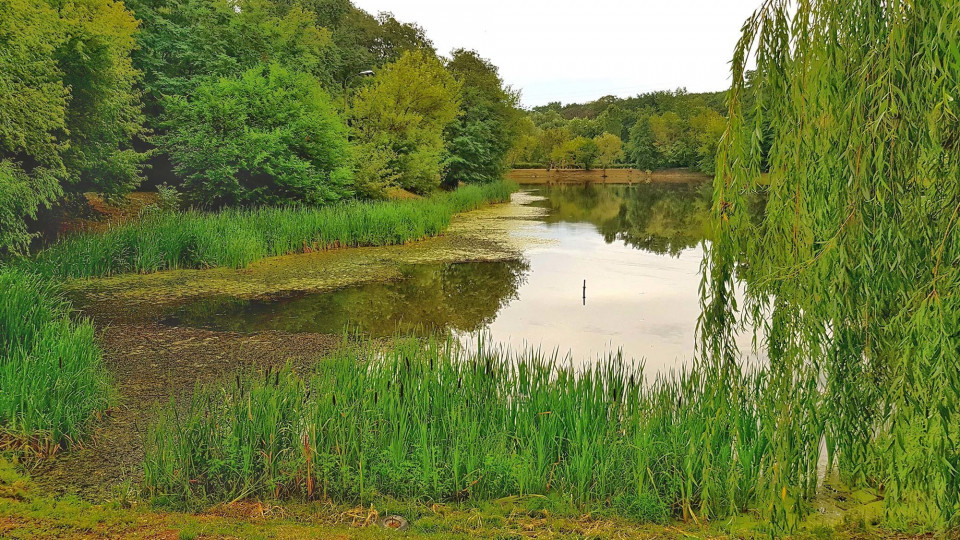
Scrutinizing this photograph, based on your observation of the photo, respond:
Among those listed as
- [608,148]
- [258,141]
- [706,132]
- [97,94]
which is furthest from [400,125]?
[608,148]

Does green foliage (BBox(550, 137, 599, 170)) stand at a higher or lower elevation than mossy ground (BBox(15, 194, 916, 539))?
higher

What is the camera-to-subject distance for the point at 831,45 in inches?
115

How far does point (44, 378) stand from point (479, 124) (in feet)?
111

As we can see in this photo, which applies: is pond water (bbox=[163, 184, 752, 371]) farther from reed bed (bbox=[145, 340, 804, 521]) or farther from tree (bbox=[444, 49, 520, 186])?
tree (bbox=[444, 49, 520, 186])

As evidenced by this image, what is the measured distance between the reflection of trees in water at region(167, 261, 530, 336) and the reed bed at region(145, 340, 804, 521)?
3.72 metres

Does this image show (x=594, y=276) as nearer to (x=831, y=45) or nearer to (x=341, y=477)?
(x=341, y=477)

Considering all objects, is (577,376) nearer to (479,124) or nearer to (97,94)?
(97,94)

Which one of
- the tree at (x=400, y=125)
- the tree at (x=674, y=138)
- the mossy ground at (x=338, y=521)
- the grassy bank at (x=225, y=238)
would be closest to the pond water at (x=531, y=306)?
the grassy bank at (x=225, y=238)

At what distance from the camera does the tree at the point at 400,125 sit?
25797mm

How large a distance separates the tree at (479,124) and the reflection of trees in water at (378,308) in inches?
889

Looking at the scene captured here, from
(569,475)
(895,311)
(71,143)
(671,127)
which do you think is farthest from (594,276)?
(671,127)

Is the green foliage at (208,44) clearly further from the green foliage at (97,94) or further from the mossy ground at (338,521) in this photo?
the mossy ground at (338,521)

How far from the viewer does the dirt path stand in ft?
16.3

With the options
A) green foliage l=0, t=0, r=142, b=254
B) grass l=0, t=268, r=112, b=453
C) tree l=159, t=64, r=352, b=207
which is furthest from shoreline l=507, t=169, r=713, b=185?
grass l=0, t=268, r=112, b=453
